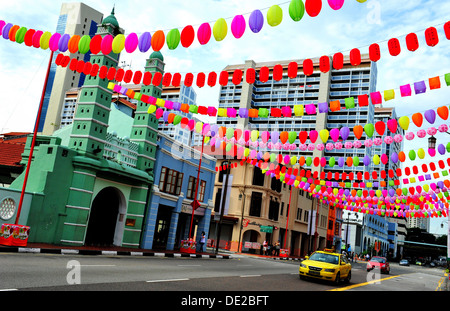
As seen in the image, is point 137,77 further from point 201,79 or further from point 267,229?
point 267,229

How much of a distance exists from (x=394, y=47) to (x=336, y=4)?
117 inches

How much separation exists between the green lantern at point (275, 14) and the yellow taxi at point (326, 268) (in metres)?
10.3

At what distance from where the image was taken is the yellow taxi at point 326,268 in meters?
15.5

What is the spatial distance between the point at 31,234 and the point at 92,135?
5974 mm

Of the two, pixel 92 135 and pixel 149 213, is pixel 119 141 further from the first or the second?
pixel 149 213

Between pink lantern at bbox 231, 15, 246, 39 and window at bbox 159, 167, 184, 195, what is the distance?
60.9 ft

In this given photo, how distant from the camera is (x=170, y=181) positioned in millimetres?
28531

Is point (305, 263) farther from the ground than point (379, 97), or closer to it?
closer to it

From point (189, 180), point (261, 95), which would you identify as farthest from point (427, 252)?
point (189, 180)

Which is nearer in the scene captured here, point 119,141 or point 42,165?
point 42,165

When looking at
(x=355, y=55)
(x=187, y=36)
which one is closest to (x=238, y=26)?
(x=187, y=36)

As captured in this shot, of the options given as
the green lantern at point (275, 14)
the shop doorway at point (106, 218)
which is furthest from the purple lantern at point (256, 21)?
the shop doorway at point (106, 218)

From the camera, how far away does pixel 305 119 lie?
99.6m

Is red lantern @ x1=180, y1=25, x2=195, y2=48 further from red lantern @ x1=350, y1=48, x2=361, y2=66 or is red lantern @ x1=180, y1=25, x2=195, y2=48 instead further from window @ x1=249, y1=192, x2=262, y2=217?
window @ x1=249, y1=192, x2=262, y2=217
